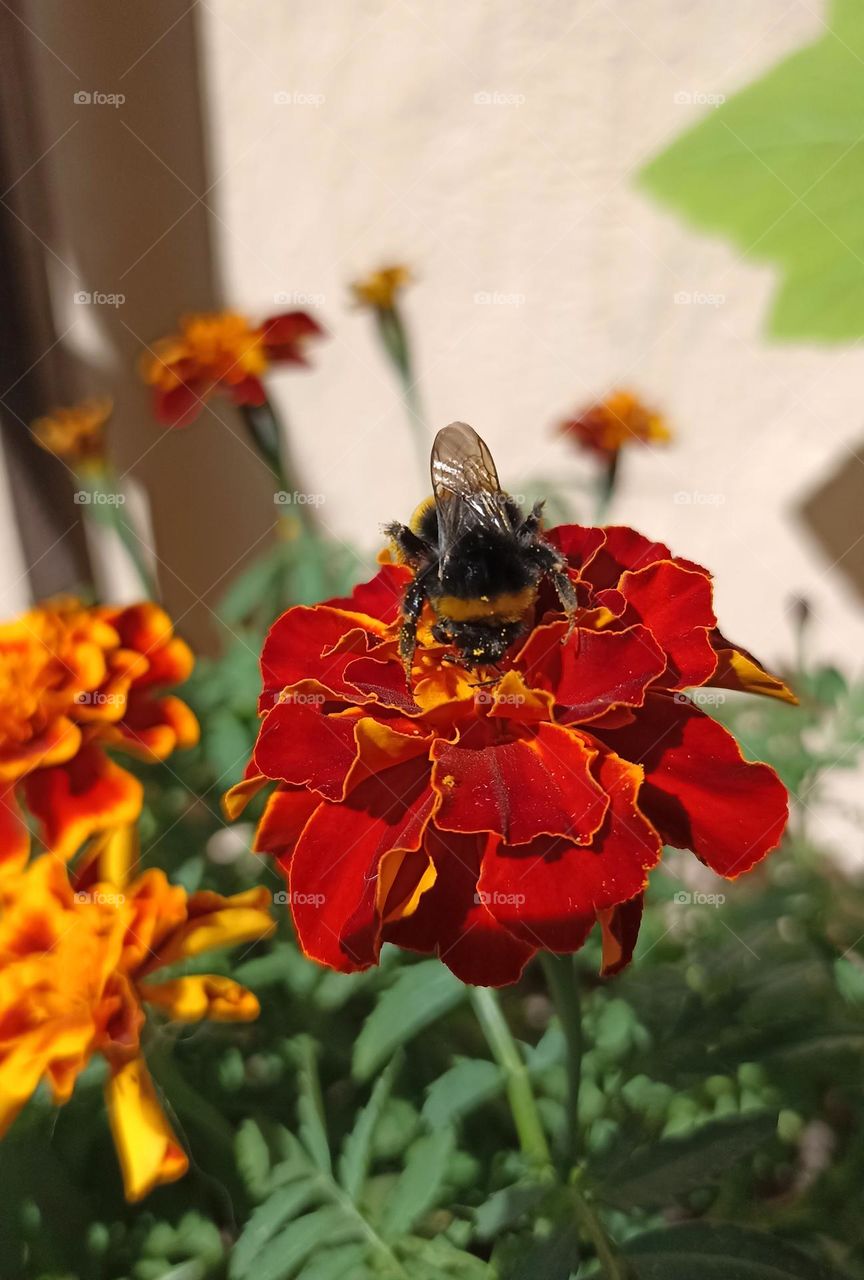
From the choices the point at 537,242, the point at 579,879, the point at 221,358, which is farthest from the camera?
the point at 537,242

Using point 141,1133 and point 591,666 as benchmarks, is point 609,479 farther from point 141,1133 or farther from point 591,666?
point 141,1133

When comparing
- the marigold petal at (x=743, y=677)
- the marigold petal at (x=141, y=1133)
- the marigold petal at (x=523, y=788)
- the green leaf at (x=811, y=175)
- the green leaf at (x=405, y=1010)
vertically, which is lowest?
the green leaf at (x=405, y=1010)

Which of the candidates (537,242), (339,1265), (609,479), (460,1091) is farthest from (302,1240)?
(537,242)

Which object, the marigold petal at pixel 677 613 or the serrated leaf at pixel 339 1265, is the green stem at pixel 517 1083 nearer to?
the serrated leaf at pixel 339 1265

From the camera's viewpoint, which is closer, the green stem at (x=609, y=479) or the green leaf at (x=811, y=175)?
the green leaf at (x=811, y=175)

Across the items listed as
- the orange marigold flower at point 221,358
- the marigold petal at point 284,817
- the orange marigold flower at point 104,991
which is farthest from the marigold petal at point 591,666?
the orange marigold flower at point 221,358

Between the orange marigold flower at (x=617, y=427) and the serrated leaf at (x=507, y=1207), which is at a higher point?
the orange marigold flower at (x=617, y=427)
